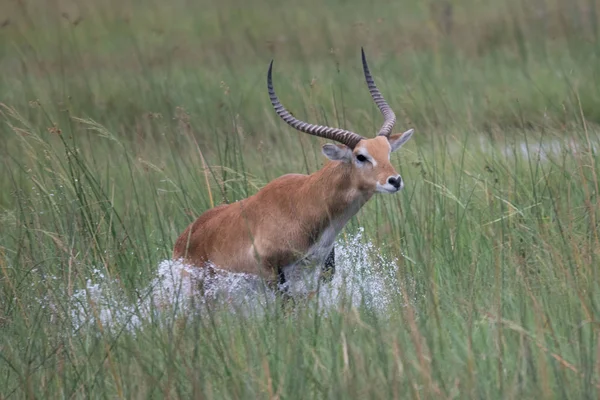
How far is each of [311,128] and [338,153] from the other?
0.23 metres

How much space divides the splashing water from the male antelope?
9 cm

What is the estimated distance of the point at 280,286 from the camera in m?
5.66

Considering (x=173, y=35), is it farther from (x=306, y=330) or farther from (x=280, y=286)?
(x=306, y=330)

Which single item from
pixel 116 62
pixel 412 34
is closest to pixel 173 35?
pixel 116 62

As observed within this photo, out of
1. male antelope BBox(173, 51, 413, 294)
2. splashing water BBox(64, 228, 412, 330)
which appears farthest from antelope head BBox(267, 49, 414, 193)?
splashing water BBox(64, 228, 412, 330)

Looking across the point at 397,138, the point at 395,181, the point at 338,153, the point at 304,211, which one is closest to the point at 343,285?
the point at 395,181

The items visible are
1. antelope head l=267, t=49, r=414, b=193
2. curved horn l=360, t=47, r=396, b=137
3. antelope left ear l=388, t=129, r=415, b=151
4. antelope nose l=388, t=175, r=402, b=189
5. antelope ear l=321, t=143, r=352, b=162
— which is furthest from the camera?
antelope left ear l=388, t=129, r=415, b=151

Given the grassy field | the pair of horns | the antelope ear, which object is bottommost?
the grassy field

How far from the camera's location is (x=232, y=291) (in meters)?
5.84

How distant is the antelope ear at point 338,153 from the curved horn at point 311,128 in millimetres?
40

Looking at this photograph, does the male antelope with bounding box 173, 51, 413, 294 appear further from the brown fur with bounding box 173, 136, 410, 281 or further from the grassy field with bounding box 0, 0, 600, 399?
the grassy field with bounding box 0, 0, 600, 399

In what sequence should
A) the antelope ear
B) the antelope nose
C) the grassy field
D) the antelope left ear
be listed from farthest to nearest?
1. the antelope left ear
2. the antelope ear
3. the antelope nose
4. the grassy field

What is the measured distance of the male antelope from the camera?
5.77 m

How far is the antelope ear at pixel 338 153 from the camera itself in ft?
19.1
